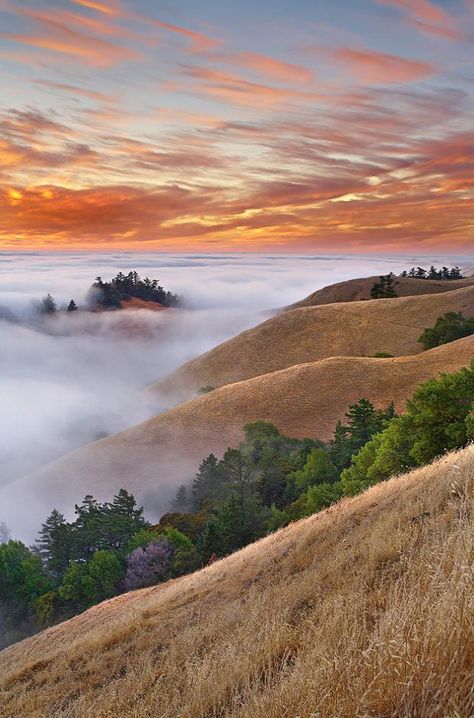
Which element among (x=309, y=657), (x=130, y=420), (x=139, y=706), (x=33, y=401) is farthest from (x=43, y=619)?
(x=33, y=401)

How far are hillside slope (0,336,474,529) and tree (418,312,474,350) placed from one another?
43.0 ft

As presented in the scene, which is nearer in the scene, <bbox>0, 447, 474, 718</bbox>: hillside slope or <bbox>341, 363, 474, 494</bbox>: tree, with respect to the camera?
<bbox>0, 447, 474, 718</bbox>: hillside slope

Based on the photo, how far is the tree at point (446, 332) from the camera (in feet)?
280

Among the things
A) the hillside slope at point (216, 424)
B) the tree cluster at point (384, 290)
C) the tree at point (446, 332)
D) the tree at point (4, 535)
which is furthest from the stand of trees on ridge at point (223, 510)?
the tree cluster at point (384, 290)

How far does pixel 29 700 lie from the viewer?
8.72 metres

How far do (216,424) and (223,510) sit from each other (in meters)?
30.8

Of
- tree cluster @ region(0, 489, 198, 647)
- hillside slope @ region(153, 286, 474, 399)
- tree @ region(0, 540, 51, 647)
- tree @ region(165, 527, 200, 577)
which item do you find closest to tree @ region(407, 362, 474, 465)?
tree @ region(165, 527, 200, 577)

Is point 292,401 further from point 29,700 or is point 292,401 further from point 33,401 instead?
point 33,401

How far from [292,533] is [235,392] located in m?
58.8

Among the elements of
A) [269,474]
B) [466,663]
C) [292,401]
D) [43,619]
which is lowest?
[43,619]

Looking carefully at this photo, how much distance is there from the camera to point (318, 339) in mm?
103250

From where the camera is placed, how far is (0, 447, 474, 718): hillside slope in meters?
3.38

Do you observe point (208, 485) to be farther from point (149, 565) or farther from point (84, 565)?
point (84, 565)

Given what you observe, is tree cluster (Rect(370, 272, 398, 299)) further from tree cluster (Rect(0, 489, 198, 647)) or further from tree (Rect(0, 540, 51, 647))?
tree (Rect(0, 540, 51, 647))
